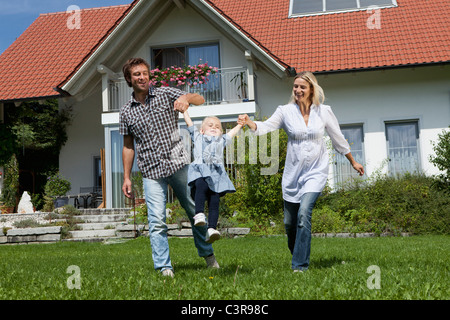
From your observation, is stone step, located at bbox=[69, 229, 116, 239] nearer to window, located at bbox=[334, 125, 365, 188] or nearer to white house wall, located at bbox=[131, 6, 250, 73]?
window, located at bbox=[334, 125, 365, 188]

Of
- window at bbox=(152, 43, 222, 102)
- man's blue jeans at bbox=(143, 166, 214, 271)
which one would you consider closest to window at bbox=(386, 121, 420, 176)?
window at bbox=(152, 43, 222, 102)

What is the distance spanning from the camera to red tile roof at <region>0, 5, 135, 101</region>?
50.3 ft

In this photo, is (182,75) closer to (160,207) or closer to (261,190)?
(261,190)

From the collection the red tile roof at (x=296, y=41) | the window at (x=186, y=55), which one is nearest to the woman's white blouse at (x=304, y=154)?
the red tile roof at (x=296, y=41)

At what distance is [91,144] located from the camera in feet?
53.5

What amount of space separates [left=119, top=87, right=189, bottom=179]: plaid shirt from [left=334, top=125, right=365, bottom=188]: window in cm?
974

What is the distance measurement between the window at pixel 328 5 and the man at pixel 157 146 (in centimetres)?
1296

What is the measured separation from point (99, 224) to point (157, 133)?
8.01 metres

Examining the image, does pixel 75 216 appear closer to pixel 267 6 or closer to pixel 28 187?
pixel 28 187

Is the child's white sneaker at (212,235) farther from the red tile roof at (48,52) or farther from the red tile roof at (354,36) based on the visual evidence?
the red tile roof at (48,52)

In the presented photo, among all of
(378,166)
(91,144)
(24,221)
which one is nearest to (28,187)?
(91,144)

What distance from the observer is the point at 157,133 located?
455 cm

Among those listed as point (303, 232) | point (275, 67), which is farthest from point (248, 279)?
point (275, 67)
